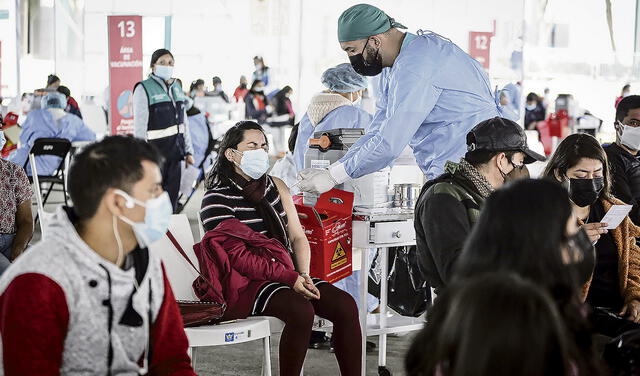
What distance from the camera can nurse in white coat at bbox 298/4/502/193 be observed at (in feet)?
12.2

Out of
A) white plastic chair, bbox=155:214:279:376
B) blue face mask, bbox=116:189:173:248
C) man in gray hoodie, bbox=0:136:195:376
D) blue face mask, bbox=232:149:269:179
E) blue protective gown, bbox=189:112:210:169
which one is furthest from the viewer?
blue protective gown, bbox=189:112:210:169

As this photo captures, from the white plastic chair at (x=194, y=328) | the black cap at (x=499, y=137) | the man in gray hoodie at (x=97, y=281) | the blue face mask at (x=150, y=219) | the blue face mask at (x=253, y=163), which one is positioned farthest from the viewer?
the blue face mask at (x=253, y=163)

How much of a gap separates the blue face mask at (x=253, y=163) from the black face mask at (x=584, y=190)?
1.27 meters

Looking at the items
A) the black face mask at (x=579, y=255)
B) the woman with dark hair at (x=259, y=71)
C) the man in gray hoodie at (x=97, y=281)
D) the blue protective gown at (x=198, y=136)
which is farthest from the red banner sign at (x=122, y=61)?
the woman with dark hair at (x=259, y=71)

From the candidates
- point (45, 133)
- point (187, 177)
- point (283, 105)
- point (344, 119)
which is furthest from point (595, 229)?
point (283, 105)

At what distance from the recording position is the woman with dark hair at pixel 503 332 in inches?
53.1

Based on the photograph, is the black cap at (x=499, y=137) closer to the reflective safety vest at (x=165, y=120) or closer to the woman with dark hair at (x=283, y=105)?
the reflective safety vest at (x=165, y=120)

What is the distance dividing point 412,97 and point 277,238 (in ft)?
2.69

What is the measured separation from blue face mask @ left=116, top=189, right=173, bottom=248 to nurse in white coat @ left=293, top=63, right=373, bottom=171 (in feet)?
9.33

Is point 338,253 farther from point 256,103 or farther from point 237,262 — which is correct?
point 256,103

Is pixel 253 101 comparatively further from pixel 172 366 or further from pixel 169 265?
pixel 172 366

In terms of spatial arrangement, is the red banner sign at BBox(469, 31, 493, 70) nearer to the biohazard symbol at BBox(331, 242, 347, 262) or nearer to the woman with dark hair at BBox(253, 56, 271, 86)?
the woman with dark hair at BBox(253, 56, 271, 86)

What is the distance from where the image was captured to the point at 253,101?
16.4m

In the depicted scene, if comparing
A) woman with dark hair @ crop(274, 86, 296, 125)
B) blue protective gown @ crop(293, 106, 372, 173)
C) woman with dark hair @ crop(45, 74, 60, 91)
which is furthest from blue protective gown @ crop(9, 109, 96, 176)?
woman with dark hair @ crop(274, 86, 296, 125)
